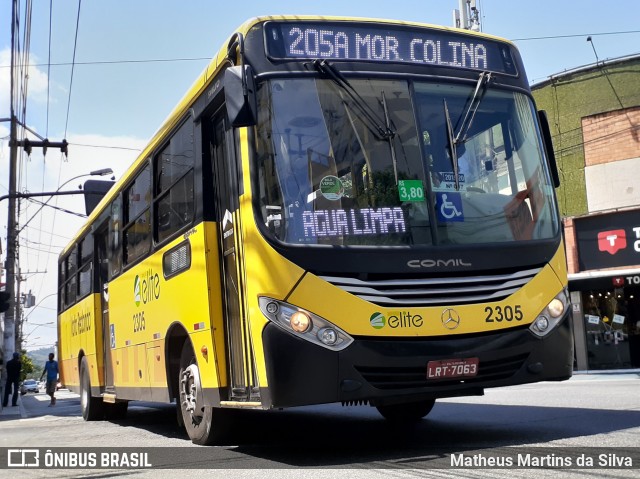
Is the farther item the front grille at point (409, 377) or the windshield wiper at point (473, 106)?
the windshield wiper at point (473, 106)

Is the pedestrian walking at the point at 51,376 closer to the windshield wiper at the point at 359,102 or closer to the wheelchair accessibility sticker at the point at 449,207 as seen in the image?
the windshield wiper at the point at 359,102

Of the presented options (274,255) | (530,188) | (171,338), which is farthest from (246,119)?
(171,338)

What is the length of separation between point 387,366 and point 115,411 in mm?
9592

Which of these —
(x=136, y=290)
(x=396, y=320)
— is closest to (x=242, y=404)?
(x=396, y=320)

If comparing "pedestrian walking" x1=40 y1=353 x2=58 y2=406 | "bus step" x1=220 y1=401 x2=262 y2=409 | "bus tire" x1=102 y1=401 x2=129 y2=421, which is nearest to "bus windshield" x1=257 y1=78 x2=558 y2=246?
"bus step" x1=220 y1=401 x2=262 y2=409

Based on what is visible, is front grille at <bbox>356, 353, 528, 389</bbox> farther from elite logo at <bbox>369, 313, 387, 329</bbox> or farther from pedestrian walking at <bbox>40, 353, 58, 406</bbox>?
pedestrian walking at <bbox>40, 353, 58, 406</bbox>

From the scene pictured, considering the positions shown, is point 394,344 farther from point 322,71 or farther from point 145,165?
point 145,165

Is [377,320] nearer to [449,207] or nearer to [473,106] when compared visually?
[449,207]

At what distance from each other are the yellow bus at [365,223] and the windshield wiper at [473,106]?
0.02m

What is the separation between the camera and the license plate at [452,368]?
6.45 metres

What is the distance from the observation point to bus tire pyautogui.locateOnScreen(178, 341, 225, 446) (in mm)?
7863

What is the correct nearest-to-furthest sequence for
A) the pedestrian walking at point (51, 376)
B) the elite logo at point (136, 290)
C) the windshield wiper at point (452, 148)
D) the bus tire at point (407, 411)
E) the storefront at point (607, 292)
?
the windshield wiper at point (452, 148) < the bus tire at point (407, 411) < the elite logo at point (136, 290) < the storefront at point (607, 292) < the pedestrian walking at point (51, 376)

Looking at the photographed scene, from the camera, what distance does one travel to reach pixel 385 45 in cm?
729

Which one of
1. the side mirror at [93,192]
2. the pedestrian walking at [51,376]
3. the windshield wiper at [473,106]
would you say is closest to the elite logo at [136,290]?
the windshield wiper at [473,106]
